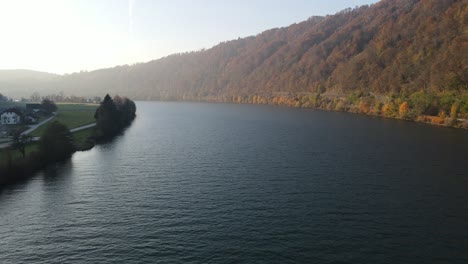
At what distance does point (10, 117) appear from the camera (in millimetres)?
104438

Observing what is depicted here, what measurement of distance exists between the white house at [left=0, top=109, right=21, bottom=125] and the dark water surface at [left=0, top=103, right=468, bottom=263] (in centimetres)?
4769

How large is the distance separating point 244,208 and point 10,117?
9616 centimetres

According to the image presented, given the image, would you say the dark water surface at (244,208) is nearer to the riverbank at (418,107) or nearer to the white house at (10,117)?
the riverbank at (418,107)

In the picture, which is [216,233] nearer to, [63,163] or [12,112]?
[63,163]

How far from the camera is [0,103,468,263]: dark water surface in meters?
30.9

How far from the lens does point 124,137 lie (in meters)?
96.6

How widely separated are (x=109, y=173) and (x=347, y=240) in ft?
132

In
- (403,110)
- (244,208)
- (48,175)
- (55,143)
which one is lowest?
(48,175)

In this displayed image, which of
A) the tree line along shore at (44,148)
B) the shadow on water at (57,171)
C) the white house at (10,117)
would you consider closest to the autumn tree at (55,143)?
the tree line along shore at (44,148)

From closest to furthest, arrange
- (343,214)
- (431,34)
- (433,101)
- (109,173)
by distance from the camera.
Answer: (343,214), (109,173), (433,101), (431,34)

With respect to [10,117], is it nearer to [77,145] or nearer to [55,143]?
[77,145]

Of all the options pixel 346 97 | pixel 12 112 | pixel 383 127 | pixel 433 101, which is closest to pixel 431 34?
pixel 346 97

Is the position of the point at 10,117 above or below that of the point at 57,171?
above

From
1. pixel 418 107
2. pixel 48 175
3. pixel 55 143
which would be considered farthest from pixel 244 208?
pixel 418 107
